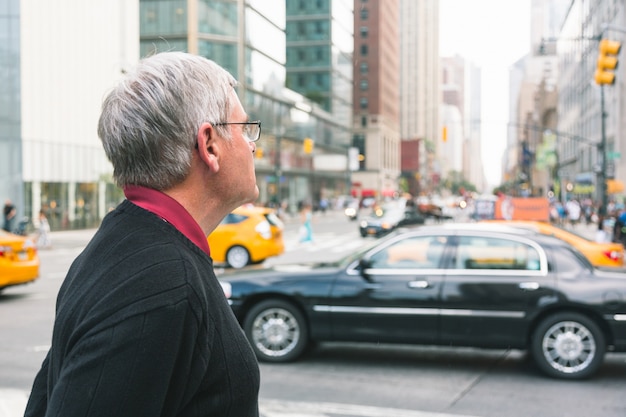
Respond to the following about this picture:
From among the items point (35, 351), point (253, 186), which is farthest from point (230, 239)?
point (253, 186)

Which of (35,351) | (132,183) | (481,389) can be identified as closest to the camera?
(132,183)

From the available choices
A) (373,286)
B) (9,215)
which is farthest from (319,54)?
(373,286)

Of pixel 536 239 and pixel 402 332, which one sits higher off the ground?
pixel 536 239

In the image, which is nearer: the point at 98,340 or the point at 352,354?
the point at 98,340

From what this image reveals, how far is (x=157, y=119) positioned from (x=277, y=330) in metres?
6.20

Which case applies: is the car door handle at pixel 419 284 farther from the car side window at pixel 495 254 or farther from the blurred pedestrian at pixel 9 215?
the blurred pedestrian at pixel 9 215

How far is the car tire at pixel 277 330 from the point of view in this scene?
7562 mm

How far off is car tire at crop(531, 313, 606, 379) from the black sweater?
20.0 ft

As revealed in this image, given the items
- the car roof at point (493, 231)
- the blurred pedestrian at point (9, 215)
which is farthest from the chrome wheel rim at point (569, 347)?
the blurred pedestrian at point (9, 215)

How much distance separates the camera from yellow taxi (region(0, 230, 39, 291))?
12039mm

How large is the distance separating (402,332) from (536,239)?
1733mm

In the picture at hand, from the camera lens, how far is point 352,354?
26.8 ft

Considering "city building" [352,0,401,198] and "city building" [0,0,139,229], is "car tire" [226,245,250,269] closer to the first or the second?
"city building" [0,0,139,229]

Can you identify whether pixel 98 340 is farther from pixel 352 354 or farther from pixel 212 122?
pixel 352 354
